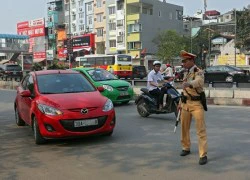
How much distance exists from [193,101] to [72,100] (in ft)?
8.29

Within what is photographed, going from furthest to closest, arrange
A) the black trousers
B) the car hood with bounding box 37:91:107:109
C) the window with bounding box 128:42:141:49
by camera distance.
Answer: the window with bounding box 128:42:141:49 → the black trousers → the car hood with bounding box 37:91:107:109

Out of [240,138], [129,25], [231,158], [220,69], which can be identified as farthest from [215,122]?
[129,25]

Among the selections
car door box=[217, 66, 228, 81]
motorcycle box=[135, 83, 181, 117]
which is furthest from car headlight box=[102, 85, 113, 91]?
car door box=[217, 66, 228, 81]

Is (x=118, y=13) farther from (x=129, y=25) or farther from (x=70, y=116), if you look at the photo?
(x=70, y=116)

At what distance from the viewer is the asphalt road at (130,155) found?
5320mm

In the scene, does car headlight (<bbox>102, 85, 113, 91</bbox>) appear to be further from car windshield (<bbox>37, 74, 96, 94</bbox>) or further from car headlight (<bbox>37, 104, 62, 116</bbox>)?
car headlight (<bbox>37, 104, 62, 116</bbox>)

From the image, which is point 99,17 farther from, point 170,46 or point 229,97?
point 229,97

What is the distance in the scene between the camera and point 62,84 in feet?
26.8

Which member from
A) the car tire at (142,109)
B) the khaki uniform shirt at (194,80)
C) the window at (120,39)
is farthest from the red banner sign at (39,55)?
the khaki uniform shirt at (194,80)

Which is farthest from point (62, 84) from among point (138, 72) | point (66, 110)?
point (138, 72)

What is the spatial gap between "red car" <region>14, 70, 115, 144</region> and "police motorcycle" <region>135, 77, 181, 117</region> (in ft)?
8.81

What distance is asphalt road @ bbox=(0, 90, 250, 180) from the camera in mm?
5320

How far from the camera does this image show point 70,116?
6980 millimetres

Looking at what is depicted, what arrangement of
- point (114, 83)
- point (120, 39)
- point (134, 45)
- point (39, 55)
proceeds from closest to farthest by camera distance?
1. point (114, 83)
2. point (134, 45)
3. point (120, 39)
4. point (39, 55)
